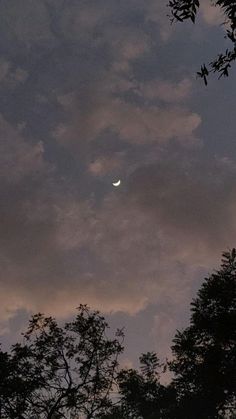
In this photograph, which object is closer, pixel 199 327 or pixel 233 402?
pixel 199 327

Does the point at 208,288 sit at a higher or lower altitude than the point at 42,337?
higher

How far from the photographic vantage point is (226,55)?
7.70m

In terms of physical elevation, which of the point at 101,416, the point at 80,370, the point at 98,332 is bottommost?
the point at 101,416

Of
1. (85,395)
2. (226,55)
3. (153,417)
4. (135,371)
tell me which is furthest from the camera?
(135,371)

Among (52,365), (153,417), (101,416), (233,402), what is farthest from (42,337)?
(153,417)

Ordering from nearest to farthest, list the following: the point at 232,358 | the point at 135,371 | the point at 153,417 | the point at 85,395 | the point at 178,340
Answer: the point at 85,395, the point at 232,358, the point at 178,340, the point at 153,417, the point at 135,371

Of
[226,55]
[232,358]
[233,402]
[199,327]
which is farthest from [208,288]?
[226,55]

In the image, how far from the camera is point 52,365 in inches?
1049

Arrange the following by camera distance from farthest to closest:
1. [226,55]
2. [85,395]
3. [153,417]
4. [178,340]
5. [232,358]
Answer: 1. [153,417]
2. [178,340]
3. [232,358]
4. [85,395]
5. [226,55]

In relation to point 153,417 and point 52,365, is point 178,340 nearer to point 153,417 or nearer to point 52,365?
point 52,365

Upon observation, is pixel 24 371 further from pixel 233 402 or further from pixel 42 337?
pixel 233 402

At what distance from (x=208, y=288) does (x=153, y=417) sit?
32.7 m

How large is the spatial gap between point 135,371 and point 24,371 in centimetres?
4090

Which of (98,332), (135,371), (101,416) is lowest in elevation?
(101,416)
